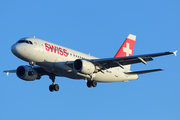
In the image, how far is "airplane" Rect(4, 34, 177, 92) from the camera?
123 ft

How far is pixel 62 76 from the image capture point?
43.6 meters

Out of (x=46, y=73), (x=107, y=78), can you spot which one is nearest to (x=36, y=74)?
(x=46, y=73)

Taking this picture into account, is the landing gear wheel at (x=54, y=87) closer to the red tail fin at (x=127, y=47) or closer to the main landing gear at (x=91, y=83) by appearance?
the main landing gear at (x=91, y=83)

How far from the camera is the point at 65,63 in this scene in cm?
3944

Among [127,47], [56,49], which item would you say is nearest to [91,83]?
[56,49]

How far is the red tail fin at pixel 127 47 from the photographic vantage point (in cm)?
5119

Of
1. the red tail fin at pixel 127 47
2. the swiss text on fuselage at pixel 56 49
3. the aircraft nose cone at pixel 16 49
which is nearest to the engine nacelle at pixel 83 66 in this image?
the swiss text on fuselage at pixel 56 49

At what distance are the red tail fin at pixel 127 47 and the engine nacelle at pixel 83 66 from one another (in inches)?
458

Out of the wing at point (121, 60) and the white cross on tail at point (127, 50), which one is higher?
the white cross on tail at point (127, 50)

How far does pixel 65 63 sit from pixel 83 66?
7.69ft

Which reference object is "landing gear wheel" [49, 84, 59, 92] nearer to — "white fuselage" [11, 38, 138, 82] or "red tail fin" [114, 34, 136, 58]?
"white fuselage" [11, 38, 138, 82]

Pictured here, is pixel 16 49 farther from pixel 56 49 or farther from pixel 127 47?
pixel 127 47

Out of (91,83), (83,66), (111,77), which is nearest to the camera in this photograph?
(83,66)

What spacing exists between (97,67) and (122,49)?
11.6 meters
